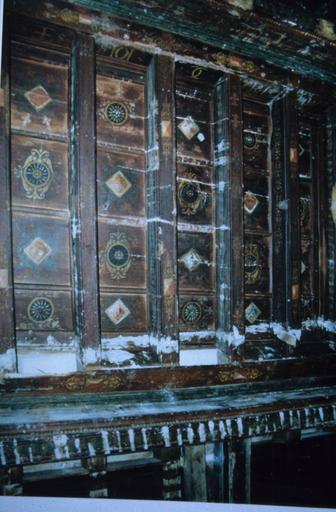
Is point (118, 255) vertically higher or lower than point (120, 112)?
lower

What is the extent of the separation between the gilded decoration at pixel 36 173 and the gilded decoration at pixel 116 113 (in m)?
0.50

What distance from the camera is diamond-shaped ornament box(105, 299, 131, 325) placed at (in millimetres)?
2090

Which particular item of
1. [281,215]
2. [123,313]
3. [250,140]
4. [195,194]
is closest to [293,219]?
[281,215]

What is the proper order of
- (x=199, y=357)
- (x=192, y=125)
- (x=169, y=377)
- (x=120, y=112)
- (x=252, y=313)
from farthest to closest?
(x=252, y=313)
(x=192, y=125)
(x=199, y=357)
(x=120, y=112)
(x=169, y=377)

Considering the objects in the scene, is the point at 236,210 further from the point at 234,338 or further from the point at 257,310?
the point at 234,338

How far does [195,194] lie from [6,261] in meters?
1.37

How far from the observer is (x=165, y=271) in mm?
2078

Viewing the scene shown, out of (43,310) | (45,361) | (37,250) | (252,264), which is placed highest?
(37,250)

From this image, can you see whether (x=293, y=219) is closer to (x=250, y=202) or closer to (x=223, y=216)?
(x=250, y=202)

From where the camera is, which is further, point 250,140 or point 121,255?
point 250,140

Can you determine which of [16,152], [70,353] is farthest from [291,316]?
[16,152]

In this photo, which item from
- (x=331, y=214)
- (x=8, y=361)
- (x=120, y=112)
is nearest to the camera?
(x=8, y=361)

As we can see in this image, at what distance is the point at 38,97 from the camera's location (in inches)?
76.2

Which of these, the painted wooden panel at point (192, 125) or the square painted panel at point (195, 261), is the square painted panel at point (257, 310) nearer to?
the square painted panel at point (195, 261)
